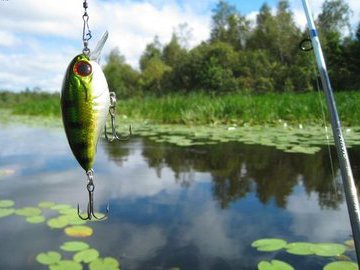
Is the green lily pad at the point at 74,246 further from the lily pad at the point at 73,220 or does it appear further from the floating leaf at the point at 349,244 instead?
the floating leaf at the point at 349,244

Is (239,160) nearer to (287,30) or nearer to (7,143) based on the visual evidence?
(7,143)

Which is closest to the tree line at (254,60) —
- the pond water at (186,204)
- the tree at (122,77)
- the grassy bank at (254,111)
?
the tree at (122,77)

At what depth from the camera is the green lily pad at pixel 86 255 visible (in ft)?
8.08

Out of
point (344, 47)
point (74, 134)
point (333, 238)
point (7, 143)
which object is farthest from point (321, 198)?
point (344, 47)

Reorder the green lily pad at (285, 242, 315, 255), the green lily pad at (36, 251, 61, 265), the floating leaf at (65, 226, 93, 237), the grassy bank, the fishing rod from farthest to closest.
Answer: the grassy bank → the floating leaf at (65, 226, 93, 237) → the green lily pad at (285, 242, 315, 255) → the green lily pad at (36, 251, 61, 265) → the fishing rod

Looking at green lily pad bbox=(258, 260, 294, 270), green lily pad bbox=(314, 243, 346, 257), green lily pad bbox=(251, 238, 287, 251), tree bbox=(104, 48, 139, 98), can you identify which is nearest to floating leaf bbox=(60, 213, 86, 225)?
green lily pad bbox=(251, 238, 287, 251)

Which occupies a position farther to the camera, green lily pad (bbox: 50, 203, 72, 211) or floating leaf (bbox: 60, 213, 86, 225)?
green lily pad (bbox: 50, 203, 72, 211)

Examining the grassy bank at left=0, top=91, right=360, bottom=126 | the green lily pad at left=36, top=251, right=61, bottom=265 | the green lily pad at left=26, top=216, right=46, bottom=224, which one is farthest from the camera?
the grassy bank at left=0, top=91, right=360, bottom=126

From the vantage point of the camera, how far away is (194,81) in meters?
40.6

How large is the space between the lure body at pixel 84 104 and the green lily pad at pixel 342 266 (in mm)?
1800

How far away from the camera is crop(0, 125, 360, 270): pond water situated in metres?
2.58

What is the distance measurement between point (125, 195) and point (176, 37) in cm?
6009

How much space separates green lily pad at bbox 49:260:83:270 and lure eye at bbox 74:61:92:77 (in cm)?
167

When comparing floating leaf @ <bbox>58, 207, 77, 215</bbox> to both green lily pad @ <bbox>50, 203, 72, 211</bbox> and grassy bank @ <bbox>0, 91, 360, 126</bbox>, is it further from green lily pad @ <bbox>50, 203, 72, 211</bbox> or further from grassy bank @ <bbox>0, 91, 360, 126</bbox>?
grassy bank @ <bbox>0, 91, 360, 126</bbox>
